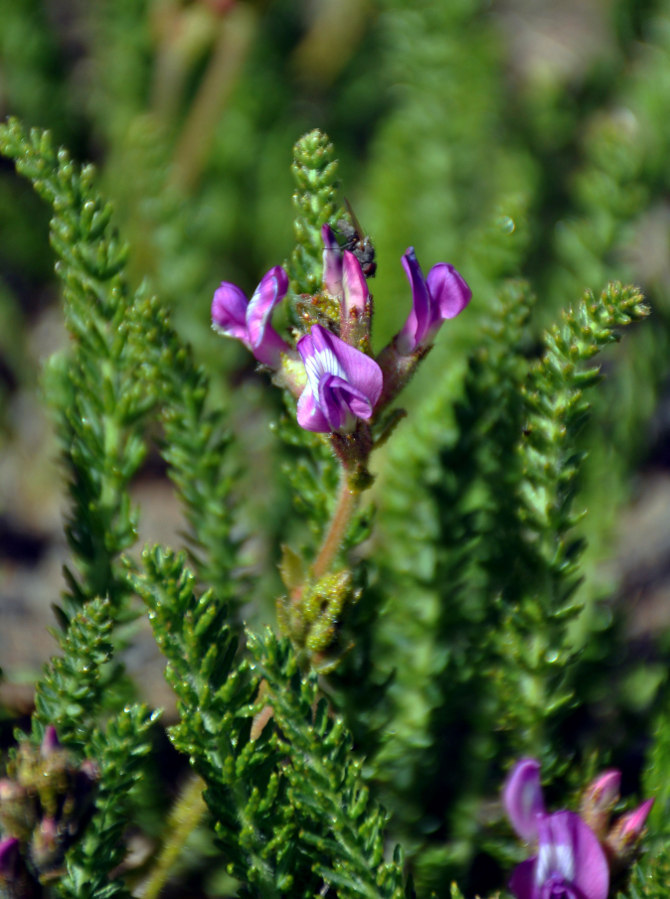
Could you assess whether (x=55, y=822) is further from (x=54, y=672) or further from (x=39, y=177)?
(x=39, y=177)

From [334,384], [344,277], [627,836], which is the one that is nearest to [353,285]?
[344,277]

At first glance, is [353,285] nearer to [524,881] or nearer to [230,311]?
[230,311]

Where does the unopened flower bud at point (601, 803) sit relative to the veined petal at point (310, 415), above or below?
below

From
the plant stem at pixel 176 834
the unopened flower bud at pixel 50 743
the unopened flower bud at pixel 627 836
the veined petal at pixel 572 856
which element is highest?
the unopened flower bud at pixel 50 743

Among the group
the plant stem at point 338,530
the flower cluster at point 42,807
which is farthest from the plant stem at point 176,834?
the plant stem at point 338,530

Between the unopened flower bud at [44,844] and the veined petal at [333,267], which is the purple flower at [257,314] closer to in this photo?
the veined petal at [333,267]

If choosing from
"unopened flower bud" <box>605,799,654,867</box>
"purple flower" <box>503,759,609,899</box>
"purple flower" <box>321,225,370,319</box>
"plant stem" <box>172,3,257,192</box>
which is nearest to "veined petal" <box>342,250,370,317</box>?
"purple flower" <box>321,225,370,319</box>

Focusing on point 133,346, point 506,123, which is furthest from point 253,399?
point 506,123
